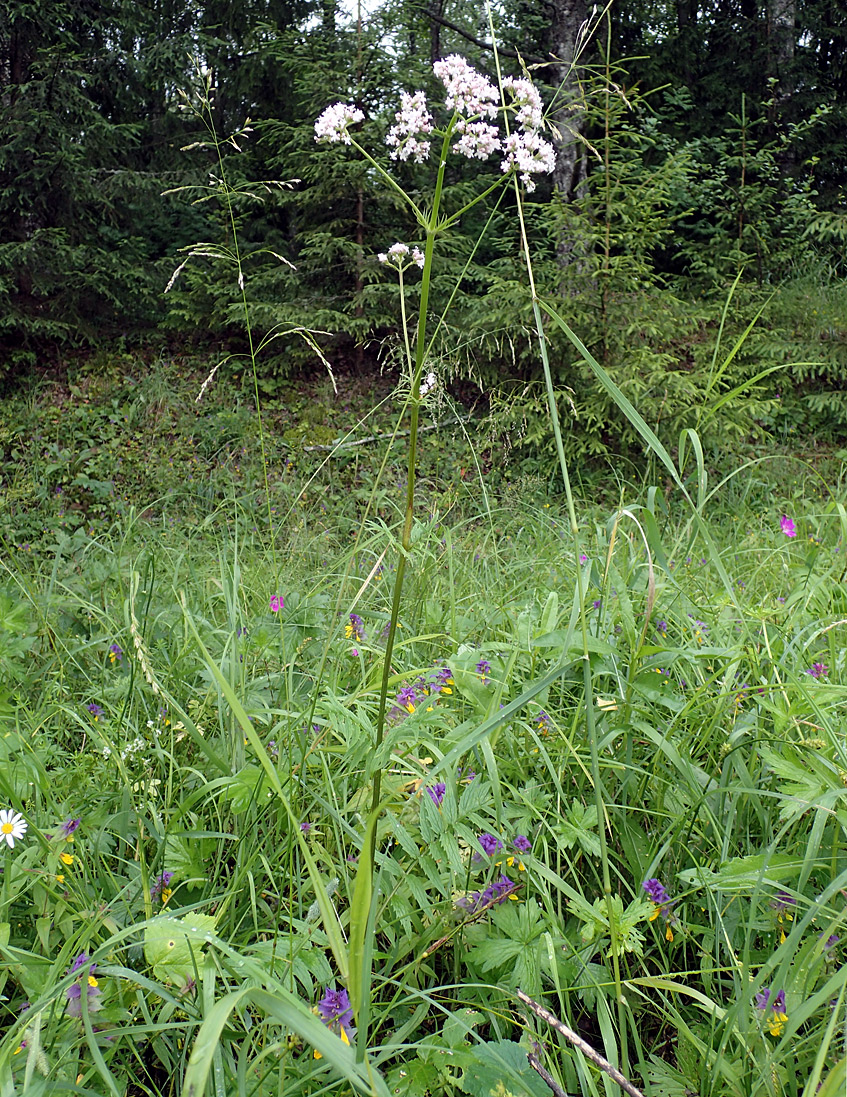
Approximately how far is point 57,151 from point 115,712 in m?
6.06

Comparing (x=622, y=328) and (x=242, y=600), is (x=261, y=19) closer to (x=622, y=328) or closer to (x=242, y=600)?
(x=622, y=328)

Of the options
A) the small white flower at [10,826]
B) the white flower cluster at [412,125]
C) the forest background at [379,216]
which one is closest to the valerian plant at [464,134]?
the white flower cluster at [412,125]

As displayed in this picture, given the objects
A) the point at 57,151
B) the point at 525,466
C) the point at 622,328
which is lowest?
the point at 525,466

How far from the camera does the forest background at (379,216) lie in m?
4.75

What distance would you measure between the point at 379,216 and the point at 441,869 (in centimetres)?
640

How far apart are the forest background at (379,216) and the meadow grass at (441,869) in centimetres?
331

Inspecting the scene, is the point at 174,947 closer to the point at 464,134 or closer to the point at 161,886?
A: the point at 161,886

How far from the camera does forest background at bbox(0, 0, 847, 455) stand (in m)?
4.75

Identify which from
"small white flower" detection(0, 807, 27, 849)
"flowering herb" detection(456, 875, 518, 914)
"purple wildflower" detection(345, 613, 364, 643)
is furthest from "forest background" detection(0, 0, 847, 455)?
"small white flower" detection(0, 807, 27, 849)

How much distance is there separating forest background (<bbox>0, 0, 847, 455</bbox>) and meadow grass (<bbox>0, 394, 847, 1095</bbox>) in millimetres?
3306

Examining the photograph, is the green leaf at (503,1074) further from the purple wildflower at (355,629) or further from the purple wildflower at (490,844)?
the purple wildflower at (355,629)

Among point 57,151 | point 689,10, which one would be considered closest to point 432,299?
point 57,151

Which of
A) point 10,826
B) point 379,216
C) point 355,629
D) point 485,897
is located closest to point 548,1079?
point 485,897

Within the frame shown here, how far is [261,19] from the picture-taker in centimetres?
707
